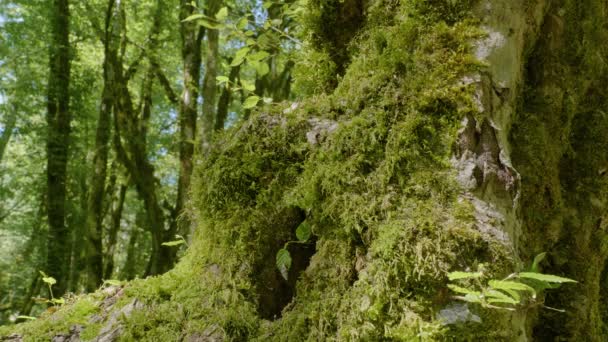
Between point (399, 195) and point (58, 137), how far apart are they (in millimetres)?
11494

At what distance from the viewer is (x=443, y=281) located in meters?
1.54

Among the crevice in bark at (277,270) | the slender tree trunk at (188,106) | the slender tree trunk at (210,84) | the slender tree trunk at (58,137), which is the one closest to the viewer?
the crevice in bark at (277,270)

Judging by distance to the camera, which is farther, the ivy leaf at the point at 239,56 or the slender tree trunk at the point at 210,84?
the slender tree trunk at the point at 210,84

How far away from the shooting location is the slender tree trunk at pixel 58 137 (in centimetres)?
1048

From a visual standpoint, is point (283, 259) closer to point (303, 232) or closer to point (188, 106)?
point (303, 232)

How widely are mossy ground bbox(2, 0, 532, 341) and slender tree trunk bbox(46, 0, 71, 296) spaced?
963 centimetres

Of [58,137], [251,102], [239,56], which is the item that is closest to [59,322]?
[251,102]

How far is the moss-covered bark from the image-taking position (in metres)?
1.61

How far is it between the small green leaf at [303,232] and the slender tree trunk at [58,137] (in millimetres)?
10324

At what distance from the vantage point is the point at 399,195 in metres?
1.75

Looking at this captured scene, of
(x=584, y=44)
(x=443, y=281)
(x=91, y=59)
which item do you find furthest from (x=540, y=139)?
(x=91, y=59)

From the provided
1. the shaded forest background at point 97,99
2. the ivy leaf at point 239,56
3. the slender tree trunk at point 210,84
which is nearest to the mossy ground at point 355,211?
the ivy leaf at point 239,56

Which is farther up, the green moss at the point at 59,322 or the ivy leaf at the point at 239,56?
the ivy leaf at the point at 239,56

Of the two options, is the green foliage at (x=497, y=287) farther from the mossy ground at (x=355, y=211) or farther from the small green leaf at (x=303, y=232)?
the small green leaf at (x=303, y=232)
